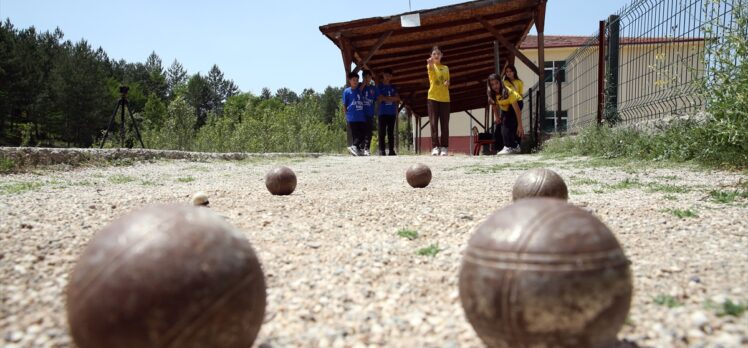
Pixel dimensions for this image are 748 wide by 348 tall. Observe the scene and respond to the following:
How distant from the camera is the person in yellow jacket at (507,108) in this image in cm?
1323

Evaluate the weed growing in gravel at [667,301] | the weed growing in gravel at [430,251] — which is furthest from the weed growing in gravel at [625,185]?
the weed growing in gravel at [667,301]

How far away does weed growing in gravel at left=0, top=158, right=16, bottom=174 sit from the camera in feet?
28.4

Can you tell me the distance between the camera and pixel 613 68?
37.4ft

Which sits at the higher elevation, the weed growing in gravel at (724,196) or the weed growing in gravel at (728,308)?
the weed growing in gravel at (724,196)

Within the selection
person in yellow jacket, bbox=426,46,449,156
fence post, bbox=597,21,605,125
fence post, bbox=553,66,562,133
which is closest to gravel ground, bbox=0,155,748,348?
fence post, bbox=597,21,605,125

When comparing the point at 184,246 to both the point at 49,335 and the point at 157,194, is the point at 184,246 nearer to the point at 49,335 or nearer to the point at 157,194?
the point at 49,335

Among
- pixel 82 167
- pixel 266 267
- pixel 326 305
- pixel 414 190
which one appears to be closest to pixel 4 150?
pixel 82 167

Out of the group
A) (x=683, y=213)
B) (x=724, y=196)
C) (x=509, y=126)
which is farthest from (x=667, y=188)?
(x=509, y=126)

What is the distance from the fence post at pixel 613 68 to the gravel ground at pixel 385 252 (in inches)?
177

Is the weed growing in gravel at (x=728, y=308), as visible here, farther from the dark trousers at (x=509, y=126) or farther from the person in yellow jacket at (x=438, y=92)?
the dark trousers at (x=509, y=126)

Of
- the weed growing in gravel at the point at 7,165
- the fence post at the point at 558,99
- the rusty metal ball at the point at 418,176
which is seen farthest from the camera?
the fence post at the point at 558,99

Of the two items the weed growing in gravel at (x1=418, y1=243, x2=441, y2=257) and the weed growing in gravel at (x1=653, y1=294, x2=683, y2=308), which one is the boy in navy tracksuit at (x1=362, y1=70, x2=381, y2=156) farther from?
the weed growing in gravel at (x1=653, y1=294, x2=683, y2=308)

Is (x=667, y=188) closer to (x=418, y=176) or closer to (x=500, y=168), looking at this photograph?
(x=418, y=176)

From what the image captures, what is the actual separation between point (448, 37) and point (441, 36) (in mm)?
344
